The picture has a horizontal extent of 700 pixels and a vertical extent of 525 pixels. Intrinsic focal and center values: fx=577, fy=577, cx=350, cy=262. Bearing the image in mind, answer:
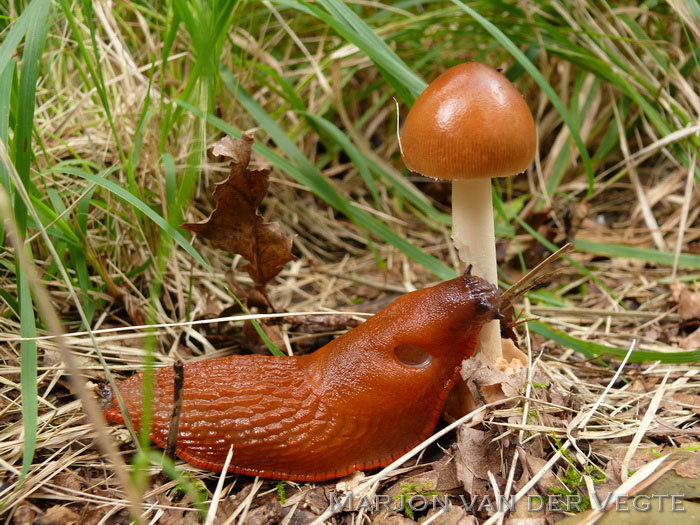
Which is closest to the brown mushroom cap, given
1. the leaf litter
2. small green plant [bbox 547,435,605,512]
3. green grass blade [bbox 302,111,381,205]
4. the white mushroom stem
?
the white mushroom stem

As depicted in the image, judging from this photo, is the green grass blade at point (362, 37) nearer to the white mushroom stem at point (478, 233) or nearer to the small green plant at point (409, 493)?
the white mushroom stem at point (478, 233)

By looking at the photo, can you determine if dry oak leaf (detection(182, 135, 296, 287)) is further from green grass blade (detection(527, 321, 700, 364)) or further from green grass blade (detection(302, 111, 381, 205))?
green grass blade (detection(527, 321, 700, 364))

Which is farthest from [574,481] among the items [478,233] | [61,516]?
[61,516]

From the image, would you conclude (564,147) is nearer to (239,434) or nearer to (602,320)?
(602,320)

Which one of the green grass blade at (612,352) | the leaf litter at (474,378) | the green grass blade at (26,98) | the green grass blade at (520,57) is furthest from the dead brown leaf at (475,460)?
the green grass blade at (26,98)

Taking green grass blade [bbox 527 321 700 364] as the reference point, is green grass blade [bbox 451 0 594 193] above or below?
above
